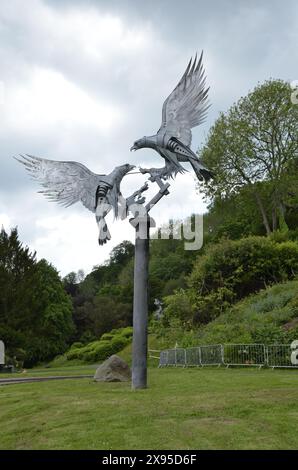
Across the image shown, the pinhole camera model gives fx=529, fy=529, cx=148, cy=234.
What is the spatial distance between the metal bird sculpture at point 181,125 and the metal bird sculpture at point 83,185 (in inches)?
28.9

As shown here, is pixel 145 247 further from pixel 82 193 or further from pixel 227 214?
pixel 227 214

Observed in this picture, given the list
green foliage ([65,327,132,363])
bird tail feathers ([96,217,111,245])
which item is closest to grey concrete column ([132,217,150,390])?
bird tail feathers ([96,217,111,245])

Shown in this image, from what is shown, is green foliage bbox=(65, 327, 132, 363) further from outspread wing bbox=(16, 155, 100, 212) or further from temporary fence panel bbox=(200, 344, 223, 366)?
outspread wing bbox=(16, 155, 100, 212)

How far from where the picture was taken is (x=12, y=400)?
39.1ft

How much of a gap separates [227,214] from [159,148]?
32.7m

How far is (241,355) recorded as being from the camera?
19.0 metres

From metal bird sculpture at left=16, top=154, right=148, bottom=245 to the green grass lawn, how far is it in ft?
13.4

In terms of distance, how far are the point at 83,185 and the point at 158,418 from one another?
6.43m

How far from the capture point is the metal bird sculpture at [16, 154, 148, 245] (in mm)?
12852

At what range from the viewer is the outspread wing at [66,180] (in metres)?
13.0

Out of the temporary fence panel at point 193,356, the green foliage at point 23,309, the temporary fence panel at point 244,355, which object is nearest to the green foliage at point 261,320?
the temporary fence panel at point 244,355

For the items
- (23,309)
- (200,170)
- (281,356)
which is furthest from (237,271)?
(200,170)
